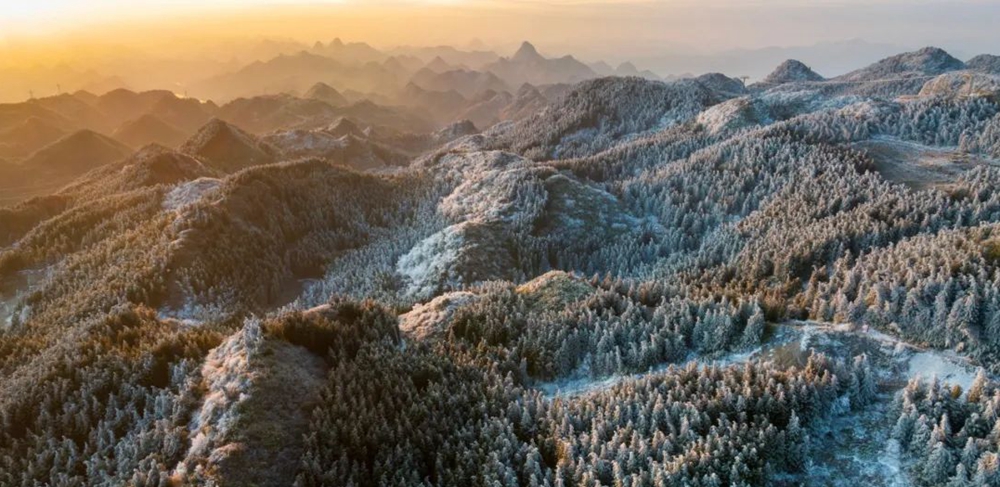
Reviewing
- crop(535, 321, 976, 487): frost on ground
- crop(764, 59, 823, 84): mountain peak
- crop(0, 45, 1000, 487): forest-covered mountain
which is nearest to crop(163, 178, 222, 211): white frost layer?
crop(0, 45, 1000, 487): forest-covered mountain

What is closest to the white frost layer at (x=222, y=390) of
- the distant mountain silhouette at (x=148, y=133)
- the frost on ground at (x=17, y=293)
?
the frost on ground at (x=17, y=293)

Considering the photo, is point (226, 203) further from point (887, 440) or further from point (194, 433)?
point (887, 440)

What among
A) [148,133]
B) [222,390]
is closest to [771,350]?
[222,390]

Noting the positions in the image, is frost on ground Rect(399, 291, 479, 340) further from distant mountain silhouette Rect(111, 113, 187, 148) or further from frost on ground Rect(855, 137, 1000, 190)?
distant mountain silhouette Rect(111, 113, 187, 148)

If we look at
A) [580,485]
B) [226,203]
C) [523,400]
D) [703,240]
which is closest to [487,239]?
[703,240]

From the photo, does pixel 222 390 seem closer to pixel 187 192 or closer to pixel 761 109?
pixel 187 192

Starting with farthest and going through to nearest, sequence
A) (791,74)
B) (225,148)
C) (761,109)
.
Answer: (791,74) → (225,148) → (761,109)
